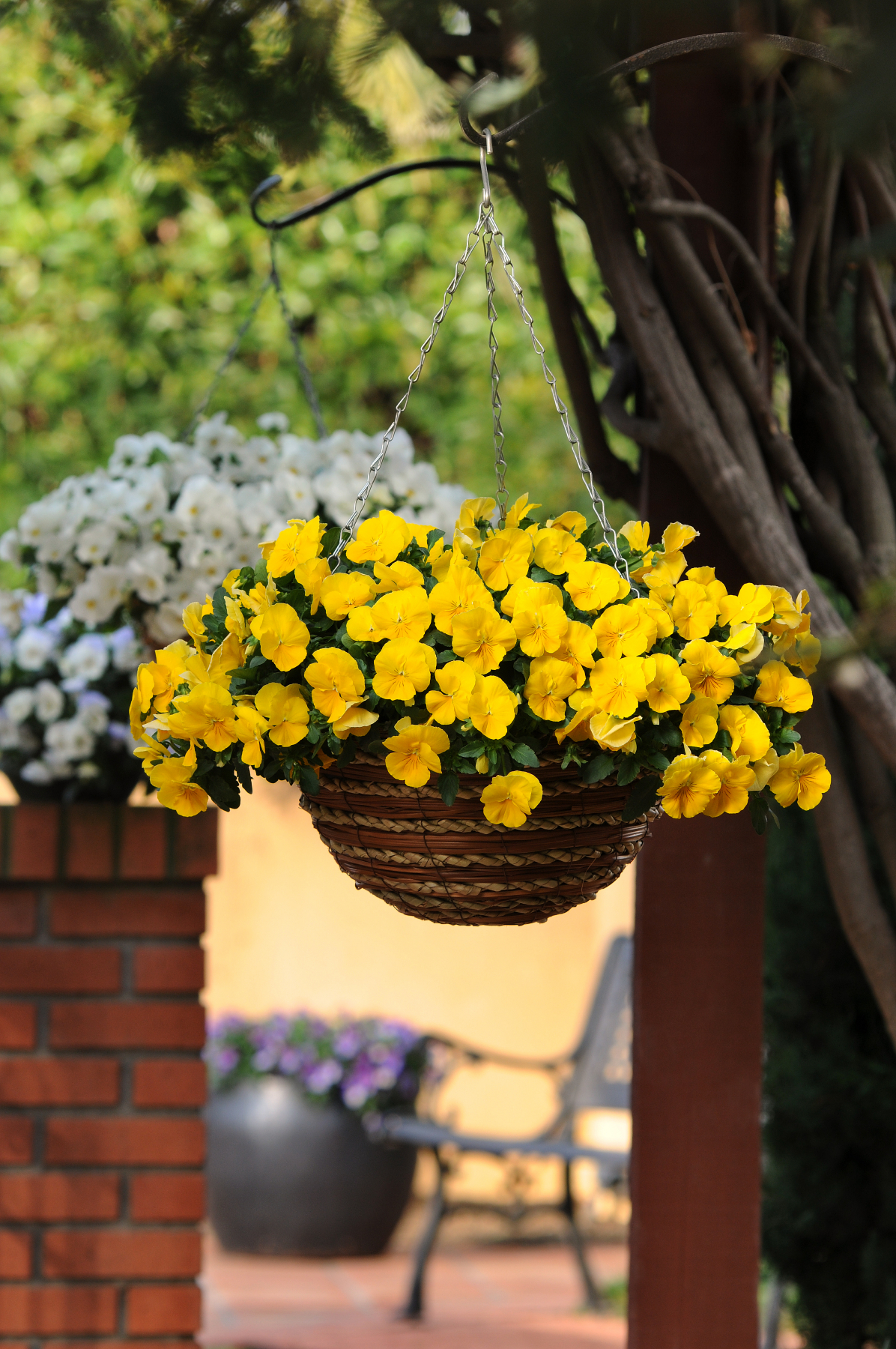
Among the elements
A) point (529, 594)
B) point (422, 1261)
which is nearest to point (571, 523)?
point (529, 594)

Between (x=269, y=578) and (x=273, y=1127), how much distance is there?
3.51 metres

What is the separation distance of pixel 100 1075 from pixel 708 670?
1283 millimetres

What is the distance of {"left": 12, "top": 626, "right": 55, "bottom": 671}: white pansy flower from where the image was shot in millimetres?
1973

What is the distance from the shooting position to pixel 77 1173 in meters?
1.92

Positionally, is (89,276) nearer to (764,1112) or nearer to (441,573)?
(764,1112)

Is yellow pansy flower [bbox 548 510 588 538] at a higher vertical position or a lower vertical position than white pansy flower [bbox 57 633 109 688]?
A: lower

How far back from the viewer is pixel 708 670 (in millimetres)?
1008

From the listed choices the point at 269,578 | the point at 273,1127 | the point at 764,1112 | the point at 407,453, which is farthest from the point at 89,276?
the point at 269,578

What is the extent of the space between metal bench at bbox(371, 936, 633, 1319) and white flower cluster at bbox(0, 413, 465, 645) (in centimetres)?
223

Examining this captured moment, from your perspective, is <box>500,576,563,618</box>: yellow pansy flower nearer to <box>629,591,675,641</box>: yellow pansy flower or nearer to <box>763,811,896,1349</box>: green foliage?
<box>629,591,675,641</box>: yellow pansy flower

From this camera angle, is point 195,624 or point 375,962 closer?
point 195,624

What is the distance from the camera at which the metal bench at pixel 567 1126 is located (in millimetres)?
3775

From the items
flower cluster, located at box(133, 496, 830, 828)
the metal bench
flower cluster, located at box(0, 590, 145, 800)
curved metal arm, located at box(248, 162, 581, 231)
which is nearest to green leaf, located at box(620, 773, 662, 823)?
flower cluster, located at box(133, 496, 830, 828)

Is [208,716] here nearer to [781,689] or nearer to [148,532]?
[781,689]
